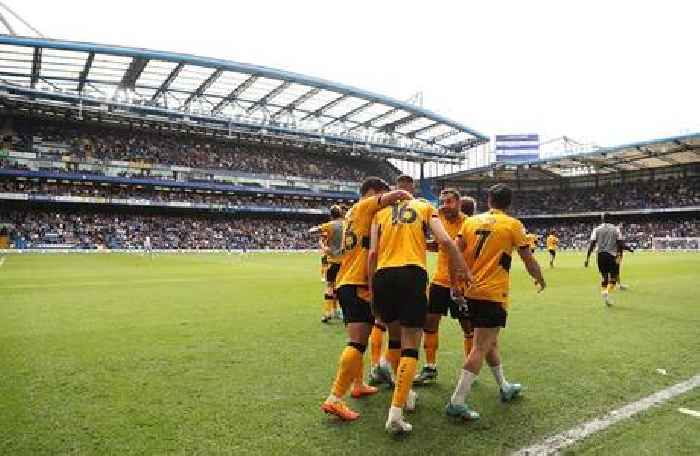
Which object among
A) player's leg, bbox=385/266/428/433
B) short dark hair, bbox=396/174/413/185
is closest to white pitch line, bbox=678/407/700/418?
player's leg, bbox=385/266/428/433

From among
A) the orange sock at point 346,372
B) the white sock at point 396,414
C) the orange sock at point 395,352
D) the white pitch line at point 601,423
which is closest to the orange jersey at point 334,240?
the orange sock at point 395,352

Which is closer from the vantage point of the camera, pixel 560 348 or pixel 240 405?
pixel 240 405

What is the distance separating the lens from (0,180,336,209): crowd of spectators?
47312mm

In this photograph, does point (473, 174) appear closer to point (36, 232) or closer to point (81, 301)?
point (36, 232)

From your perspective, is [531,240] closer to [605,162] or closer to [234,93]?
[234,93]

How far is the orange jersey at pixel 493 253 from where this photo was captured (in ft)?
15.7

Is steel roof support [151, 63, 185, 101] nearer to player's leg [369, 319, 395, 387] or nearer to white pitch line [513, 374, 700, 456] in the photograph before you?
player's leg [369, 319, 395, 387]


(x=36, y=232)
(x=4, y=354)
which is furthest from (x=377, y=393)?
(x=36, y=232)

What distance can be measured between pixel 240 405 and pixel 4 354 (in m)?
4.01

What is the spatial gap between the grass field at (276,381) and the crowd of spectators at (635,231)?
51172 millimetres

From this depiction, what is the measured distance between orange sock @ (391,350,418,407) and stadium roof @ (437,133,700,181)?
173 ft

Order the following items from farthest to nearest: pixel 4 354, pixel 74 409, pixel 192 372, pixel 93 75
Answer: pixel 93 75 → pixel 4 354 → pixel 192 372 → pixel 74 409

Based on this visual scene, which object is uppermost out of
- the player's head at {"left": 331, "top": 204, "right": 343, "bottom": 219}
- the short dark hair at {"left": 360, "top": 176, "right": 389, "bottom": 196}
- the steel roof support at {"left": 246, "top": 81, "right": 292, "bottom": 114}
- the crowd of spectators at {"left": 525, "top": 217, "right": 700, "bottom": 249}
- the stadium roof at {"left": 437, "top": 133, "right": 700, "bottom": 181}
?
the steel roof support at {"left": 246, "top": 81, "right": 292, "bottom": 114}

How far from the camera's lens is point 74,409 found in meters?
4.53
